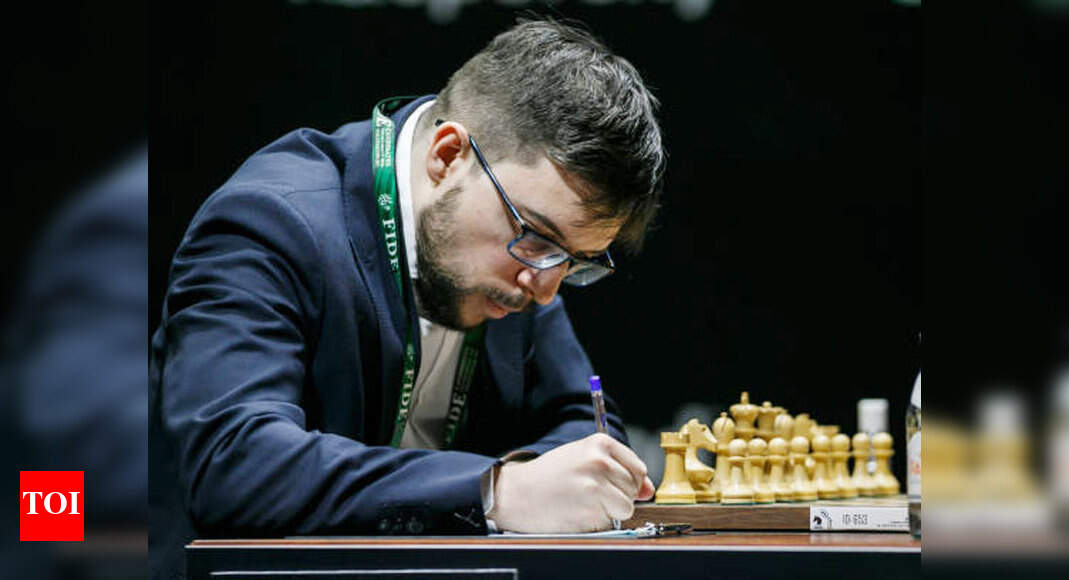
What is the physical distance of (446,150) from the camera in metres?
2.43

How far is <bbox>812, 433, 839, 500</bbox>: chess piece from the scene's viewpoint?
8.62 ft

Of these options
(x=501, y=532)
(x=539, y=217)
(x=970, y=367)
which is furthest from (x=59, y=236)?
(x=970, y=367)

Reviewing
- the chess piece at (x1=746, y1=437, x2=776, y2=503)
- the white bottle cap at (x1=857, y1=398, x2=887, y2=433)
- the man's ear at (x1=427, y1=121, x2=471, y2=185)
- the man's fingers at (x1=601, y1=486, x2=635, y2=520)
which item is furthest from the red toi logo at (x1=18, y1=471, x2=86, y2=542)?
the white bottle cap at (x1=857, y1=398, x2=887, y2=433)

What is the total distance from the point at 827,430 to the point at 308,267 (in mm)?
1294

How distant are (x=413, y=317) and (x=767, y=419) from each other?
33.5 inches

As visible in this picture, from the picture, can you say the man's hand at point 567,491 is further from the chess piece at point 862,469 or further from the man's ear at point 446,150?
the chess piece at point 862,469

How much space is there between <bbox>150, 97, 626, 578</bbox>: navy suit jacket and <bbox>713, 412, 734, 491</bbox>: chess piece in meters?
0.26

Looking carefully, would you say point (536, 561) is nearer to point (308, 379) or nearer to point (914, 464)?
point (914, 464)

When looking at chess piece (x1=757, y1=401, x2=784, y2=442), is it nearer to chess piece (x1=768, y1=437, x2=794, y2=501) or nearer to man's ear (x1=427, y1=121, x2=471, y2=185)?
chess piece (x1=768, y1=437, x2=794, y2=501)

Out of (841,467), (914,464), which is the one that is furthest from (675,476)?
(914,464)

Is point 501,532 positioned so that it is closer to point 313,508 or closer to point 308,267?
point 313,508

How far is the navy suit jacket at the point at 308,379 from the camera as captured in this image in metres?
1.85

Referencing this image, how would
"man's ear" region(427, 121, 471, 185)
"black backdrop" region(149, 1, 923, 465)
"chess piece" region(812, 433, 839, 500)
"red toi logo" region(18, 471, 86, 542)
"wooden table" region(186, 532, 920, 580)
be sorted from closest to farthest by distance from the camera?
"wooden table" region(186, 532, 920, 580), "red toi logo" region(18, 471, 86, 542), "man's ear" region(427, 121, 471, 185), "chess piece" region(812, 433, 839, 500), "black backdrop" region(149, 1, 923, 465)

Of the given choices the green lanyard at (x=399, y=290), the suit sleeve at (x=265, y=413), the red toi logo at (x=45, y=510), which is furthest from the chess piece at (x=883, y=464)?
the red toi logo at (x=45, y=510)
